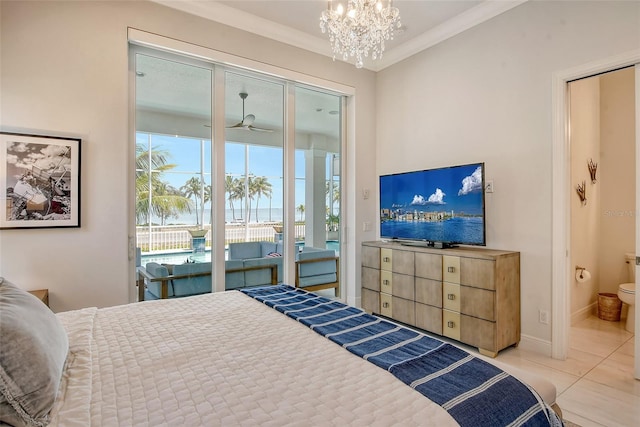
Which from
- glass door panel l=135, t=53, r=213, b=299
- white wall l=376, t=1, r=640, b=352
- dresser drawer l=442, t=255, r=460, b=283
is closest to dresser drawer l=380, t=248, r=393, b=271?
dresser drawer l=442, t=255, r=460, b=283

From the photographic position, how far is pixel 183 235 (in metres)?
3.23

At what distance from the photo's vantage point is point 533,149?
2875 millimetres

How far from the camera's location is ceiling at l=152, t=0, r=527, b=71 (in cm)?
308

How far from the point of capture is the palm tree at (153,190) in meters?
3.00

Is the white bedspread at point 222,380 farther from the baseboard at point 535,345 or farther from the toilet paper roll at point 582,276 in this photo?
the toilet paper roll at point 582,276

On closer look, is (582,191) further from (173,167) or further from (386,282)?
(173,167)

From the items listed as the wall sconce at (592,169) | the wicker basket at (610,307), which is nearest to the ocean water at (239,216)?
the wall sconce at (592,169)

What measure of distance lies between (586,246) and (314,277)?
307cm

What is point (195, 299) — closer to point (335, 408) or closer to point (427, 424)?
point (335, 408)

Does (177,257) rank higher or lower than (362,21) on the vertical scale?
lower

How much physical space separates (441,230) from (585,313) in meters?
2.09

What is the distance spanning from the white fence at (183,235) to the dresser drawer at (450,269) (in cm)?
176

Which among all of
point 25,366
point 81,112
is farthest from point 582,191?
point 81,112

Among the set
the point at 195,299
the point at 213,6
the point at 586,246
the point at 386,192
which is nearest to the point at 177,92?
the point at 213,6
